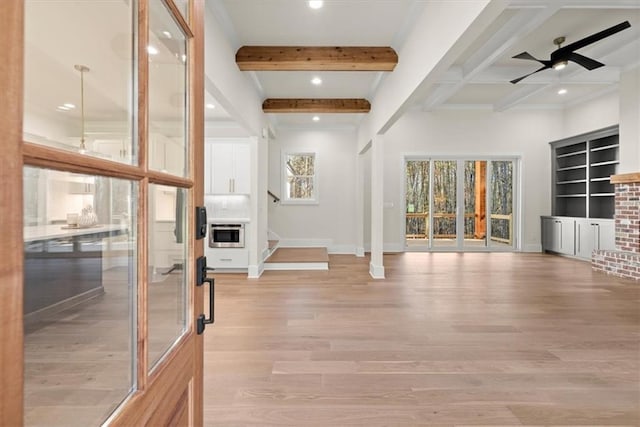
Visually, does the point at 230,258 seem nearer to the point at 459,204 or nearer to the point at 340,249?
the point at 340,249

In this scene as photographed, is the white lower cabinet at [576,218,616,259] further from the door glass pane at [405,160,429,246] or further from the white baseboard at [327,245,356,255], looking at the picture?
the white baseboard at [327,245,356,255]

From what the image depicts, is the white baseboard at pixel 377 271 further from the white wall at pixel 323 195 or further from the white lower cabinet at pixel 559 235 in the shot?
the white lower cabinet at pixel 559 235

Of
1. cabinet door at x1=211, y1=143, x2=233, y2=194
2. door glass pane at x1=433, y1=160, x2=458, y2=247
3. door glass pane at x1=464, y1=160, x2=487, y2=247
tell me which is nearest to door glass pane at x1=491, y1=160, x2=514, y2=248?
door glass pane at x1=464, y1=160, x2=487, y2=247

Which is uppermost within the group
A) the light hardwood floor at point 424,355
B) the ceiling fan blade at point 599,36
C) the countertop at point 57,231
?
the ceiling fan blade at point 599,36

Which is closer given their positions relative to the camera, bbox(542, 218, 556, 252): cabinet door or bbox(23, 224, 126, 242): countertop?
bbox(23, 224, 126, 242): countertop

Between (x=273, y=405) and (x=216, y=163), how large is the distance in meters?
5.30

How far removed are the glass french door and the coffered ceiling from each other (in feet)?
5.41

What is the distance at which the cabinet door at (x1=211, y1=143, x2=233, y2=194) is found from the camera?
6547 mm

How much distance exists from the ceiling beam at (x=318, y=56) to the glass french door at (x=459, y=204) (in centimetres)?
438

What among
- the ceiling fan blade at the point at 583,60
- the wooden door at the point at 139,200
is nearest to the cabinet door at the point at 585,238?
the ceiling fan blade at the point at 583,60

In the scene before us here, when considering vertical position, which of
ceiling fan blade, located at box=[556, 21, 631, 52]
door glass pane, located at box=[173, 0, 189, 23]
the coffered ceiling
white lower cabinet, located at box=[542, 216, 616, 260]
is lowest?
white lower cabinet, located at box=[542, 216, 616, 260]

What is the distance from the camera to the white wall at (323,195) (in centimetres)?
819

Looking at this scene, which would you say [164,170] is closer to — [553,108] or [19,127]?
[19,127]

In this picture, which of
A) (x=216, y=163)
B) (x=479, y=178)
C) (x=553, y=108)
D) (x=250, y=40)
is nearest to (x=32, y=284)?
(x=250, y=40)
